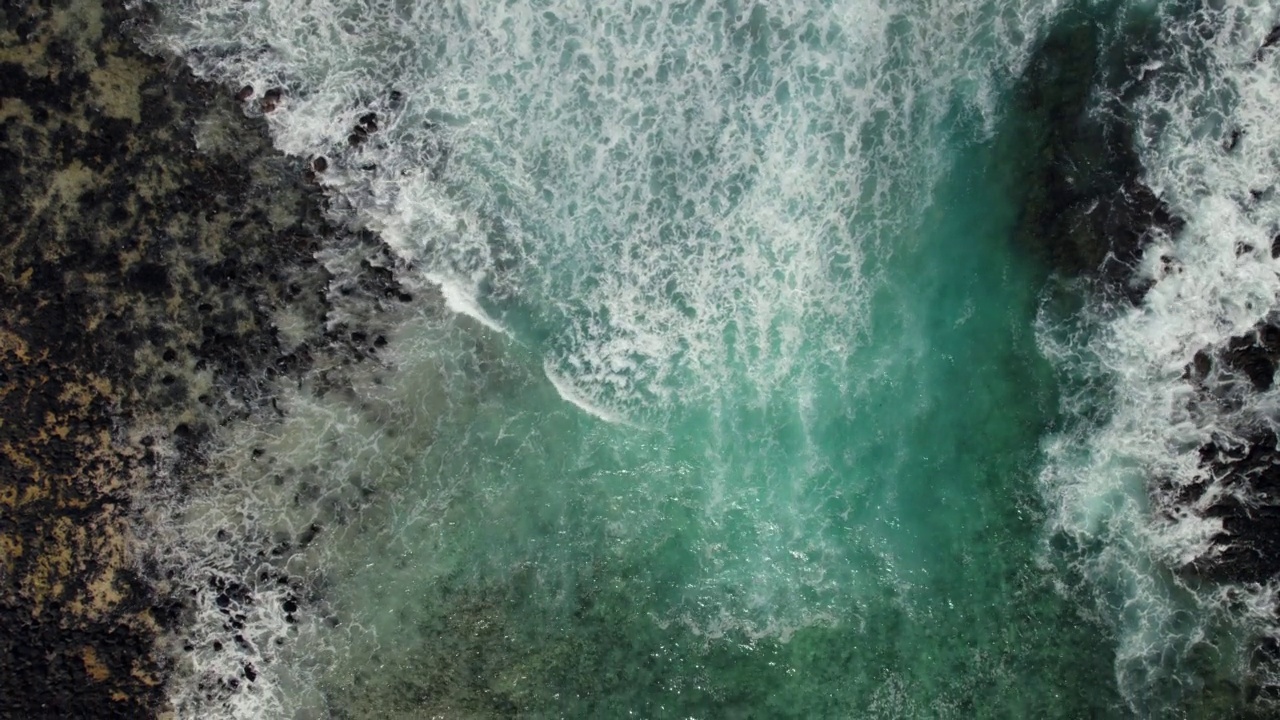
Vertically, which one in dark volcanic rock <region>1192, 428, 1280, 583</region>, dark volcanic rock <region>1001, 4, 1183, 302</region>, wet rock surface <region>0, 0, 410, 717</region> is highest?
dark volcanic rock <region>1001, 4, 1183, 302</region>

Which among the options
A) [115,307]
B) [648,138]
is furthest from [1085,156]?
[115,307]

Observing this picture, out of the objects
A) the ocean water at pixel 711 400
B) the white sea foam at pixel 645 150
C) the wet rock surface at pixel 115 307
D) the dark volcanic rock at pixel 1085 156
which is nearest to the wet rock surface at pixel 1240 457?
the ocean water at pixel 711 400

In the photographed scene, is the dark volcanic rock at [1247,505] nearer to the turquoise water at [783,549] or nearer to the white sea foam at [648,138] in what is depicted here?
the turquoise water at [783,549]

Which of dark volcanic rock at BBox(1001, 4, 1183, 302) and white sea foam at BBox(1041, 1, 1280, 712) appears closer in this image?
white sea foam at BBox(1041, 1, 1280, 712)

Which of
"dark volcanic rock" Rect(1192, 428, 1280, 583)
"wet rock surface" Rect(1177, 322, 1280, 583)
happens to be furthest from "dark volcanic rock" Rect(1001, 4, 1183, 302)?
"dark volcanic rock" Rect(1192, 428, 1280, 583)

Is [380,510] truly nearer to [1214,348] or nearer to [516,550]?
[516,550]

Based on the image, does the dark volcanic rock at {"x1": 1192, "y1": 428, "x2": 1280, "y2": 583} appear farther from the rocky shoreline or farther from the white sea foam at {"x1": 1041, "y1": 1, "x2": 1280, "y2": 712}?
the white sea foam at {"x1": 1041, "y1": 1, "x2": 1280, "y2": 712}
